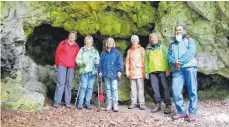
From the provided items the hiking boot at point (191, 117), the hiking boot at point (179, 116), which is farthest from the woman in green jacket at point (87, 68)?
the hiking boot at point (191, 117)

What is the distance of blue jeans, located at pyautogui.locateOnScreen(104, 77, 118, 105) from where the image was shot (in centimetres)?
1023

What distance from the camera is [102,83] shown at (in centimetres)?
1173

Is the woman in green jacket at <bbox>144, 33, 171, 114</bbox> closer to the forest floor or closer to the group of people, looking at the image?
the group of people

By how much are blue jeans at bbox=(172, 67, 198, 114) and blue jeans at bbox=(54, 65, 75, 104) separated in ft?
11.0

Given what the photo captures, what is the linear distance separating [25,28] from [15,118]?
3768 millimetres

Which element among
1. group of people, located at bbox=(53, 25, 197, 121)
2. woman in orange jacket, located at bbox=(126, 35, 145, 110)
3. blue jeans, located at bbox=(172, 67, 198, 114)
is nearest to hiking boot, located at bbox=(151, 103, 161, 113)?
group of people, located at bbox=(53, 25, 197, 121)

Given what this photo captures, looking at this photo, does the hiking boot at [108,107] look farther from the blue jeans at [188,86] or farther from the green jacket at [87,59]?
the blue jeans at [188,86]

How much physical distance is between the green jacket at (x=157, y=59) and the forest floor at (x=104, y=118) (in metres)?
1.25

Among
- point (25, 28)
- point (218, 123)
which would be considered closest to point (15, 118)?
point (25, 28)

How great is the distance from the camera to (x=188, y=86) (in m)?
9.07

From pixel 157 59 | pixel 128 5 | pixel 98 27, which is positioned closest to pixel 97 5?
pixel 98 27

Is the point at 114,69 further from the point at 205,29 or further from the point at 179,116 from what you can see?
the point at 205,29

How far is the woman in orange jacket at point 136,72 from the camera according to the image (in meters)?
10.4

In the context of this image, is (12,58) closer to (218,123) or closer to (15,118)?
(15,118)
